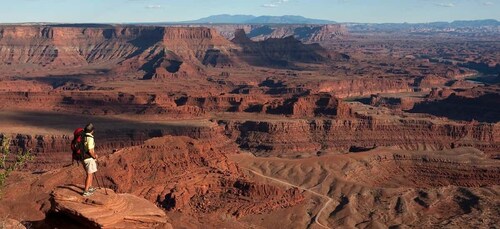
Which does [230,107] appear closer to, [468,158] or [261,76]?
[468,158]

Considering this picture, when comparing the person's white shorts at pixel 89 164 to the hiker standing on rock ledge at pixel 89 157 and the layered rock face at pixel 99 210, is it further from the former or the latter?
the layered rock face at pixel 99 210

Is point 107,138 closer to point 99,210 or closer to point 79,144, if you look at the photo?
point 99,210

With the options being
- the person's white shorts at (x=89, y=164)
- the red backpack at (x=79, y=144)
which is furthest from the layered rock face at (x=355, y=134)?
the red backpack at (x=79, y=144)

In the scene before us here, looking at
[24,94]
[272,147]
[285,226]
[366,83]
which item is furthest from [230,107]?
[366,83]

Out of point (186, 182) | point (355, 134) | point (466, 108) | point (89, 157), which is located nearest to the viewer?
point (89, 157)

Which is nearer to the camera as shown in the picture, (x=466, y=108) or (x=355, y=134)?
(x=355, y=134)

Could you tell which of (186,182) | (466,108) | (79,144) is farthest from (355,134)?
(79,144)

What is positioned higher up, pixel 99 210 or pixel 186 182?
pixel 99 210

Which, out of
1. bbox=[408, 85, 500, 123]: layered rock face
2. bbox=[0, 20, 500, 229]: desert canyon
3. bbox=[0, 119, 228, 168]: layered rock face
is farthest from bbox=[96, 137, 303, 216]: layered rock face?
bbox=[408, 85, 500, 123]: layered rock face
